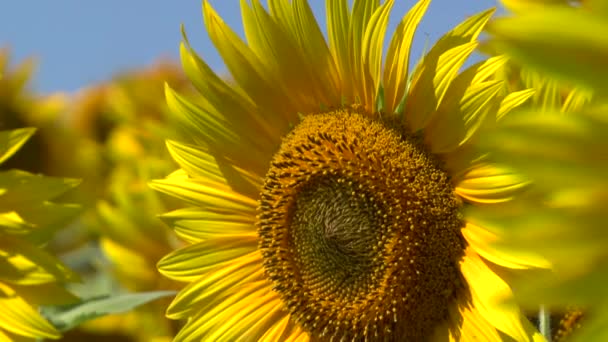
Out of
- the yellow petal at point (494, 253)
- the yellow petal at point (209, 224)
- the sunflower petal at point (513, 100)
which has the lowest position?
the yellow petal at point (494, 253)

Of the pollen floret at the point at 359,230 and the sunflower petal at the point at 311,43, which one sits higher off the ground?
the sunflower petal at the point at 311,43

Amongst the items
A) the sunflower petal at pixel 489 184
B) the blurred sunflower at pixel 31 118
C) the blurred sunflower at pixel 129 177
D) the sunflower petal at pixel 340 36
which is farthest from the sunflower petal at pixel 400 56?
the blurred sunflower at pixel 31 118

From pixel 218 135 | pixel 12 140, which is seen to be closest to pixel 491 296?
pixel 218 135

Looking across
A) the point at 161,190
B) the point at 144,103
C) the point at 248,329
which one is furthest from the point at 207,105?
the point at 144,103

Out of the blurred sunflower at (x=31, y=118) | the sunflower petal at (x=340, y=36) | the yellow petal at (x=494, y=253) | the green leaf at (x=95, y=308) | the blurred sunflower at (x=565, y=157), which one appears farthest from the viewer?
the blurred sunflower at (x=31, y=118)

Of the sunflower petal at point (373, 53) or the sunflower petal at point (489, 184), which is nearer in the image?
the sunflower petal at point (489, 184)

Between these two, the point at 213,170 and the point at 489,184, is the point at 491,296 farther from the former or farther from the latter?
the point at 213,170

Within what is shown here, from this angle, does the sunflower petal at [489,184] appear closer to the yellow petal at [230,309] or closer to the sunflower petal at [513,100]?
the sunflower petal at [513,100]
